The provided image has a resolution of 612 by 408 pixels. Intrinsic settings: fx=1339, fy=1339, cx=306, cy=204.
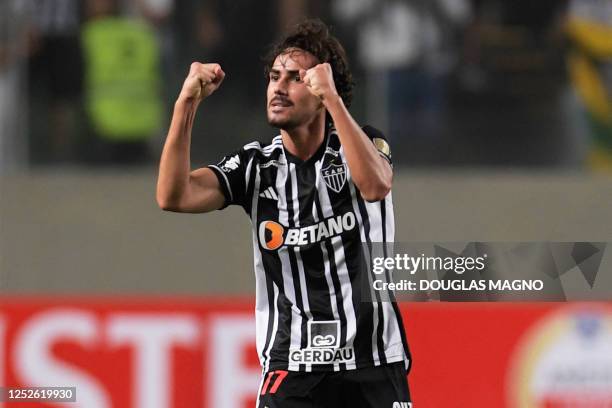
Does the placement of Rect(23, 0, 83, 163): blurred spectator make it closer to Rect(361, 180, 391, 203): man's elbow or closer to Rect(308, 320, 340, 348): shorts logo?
Rect(308, 320, 340, 348): shorts logo

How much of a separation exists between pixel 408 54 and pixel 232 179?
409 centimetres

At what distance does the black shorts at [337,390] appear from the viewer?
4.84m

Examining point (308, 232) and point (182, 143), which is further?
point (308, 232)

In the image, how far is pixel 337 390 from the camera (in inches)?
191

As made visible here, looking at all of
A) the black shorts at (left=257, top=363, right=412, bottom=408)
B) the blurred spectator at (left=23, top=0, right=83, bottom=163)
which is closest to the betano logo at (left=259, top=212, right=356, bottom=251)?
the black shorts at (left=257, top=363, right=412, bottom=408)

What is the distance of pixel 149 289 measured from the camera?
335 inches

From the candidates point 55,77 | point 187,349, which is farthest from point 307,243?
point 55,77

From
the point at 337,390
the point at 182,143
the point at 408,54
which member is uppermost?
the point at 408,54

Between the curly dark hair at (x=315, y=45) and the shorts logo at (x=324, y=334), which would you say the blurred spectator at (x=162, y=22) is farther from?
the shorts logo at (x=324, y=334)

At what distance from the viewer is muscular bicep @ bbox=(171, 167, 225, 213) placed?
4828mm

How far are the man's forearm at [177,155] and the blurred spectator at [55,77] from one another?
13.7ft

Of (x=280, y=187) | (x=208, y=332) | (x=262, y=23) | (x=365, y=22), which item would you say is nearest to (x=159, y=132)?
(x=262, y=23)

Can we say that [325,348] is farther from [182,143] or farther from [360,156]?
[182,143]

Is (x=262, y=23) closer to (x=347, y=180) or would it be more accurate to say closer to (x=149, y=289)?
(x=149, y=289)
